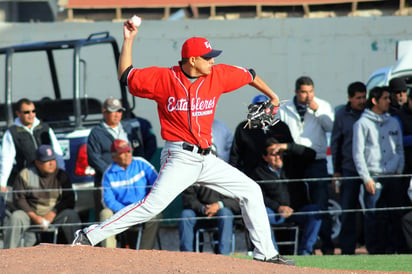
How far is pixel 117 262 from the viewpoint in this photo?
7.58 metres

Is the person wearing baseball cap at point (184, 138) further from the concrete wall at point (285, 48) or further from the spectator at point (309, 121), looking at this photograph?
the concrete wall at point (285, 48)

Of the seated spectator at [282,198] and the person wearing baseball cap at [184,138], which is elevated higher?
the person wearing baseball cap at [184,138]

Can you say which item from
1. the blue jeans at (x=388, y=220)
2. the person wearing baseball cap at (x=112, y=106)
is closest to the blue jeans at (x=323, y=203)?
the blue jeans at (x=388, y=220)

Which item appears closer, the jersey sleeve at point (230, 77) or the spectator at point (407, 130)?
the jersey sleeve at point (230, 77)

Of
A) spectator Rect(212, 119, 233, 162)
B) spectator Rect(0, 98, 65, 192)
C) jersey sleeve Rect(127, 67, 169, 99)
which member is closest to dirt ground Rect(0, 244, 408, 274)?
jersey sleeve Rect(127, 67, 169, 99)

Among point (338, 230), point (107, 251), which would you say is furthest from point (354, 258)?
point (107, 251)

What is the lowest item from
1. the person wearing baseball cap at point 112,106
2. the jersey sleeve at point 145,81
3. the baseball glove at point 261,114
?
the person wearing baseball cap at point 112,106

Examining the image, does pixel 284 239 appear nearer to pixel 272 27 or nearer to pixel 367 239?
pixel 367 239

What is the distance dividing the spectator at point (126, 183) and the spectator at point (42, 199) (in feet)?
1.57

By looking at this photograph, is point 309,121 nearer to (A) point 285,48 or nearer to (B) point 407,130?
(B) point 407,130

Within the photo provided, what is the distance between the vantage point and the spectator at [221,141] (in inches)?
448

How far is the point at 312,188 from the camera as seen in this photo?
35.8 feet

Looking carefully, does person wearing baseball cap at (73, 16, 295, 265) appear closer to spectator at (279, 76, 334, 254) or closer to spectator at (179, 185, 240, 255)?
spectator at (179, 185, 240, 255)

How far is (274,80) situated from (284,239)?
6.12m
